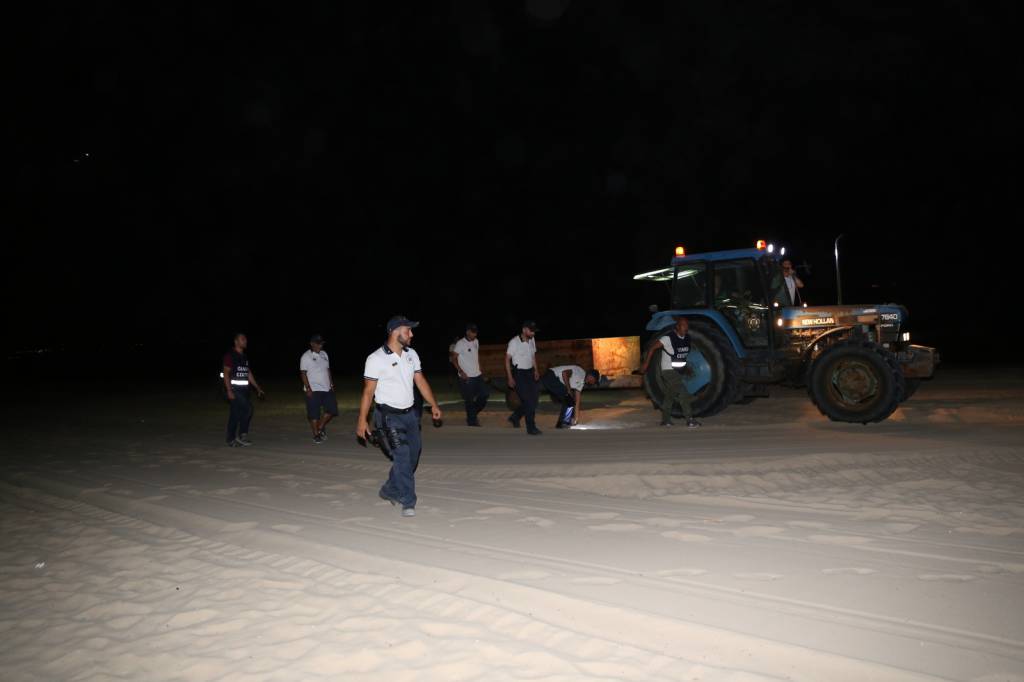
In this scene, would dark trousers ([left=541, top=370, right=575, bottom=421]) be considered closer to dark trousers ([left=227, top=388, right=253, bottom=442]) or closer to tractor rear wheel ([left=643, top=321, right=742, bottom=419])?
tractor rear wheel ([left=643, top=321, right=742, bottom=419])

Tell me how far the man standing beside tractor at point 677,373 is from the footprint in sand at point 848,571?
21.9 feet

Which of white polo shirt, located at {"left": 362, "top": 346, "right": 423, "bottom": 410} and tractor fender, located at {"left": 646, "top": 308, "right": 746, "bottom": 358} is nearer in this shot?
white polo shirt, located at {"left": 362, "top": 346, "right": 423, "bottom": 410}

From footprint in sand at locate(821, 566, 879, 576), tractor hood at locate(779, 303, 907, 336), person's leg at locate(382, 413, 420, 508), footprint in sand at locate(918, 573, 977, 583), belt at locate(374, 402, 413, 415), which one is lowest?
footprint in sand at locate(918, 573, 977, 583)

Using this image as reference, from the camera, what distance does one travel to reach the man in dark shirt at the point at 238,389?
1099 cm

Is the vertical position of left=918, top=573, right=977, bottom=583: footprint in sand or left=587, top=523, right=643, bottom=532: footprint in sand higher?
left=587, top=523, right=643, bottom=532: footprint in sand

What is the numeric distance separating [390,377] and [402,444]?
0.59 meters

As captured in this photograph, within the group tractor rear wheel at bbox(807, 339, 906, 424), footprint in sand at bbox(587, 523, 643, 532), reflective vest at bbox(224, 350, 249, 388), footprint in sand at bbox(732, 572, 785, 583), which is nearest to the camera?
footprint in sand at bbox(732, 572, 785, 583)

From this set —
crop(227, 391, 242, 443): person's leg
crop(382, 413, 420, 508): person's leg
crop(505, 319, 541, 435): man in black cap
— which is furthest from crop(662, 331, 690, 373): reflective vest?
crop(227, 391, 242, 443): person's leg

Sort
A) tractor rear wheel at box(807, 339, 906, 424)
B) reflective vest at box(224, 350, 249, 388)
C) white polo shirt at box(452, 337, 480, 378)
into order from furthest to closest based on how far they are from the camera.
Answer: white polo shirt at box(452, 337, 480, 378)
reflective vest at box(224, 350, 249, 388)
tractor rear wheel at box(807, 339, 906, 424)

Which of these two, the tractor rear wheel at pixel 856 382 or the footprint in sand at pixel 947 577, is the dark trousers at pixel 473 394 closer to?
the tractor rear wheel at pixel 856 382

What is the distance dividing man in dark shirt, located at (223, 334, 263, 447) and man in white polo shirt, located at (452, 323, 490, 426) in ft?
10.5

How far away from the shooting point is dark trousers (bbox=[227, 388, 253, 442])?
11.0m

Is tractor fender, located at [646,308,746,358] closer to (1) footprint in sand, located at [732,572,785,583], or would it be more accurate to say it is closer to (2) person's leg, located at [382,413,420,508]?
(2) person's leg, located at [382,413,420,508]

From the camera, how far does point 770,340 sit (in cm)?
1184
